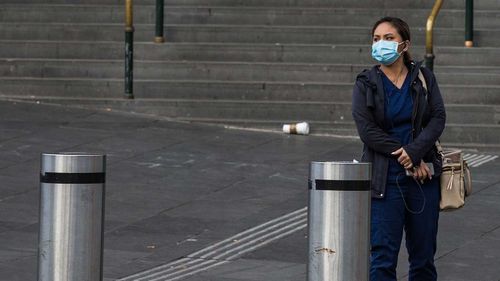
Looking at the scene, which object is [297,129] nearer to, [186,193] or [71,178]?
[186,193]

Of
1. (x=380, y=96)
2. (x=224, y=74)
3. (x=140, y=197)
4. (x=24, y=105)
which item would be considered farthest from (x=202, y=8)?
(x=380, y=96)

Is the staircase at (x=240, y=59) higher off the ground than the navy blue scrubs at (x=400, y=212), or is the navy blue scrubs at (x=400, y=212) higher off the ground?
the staircase at (x=240, y=59)

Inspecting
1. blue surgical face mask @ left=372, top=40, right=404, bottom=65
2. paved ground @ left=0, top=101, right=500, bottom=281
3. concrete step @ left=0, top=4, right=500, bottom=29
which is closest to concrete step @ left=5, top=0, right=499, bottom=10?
concrete step @ left=0, top=4, right=500, bottom=29

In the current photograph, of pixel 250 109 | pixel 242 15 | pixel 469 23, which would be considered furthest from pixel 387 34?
pixel 242 15

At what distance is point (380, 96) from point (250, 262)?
260 centimetres

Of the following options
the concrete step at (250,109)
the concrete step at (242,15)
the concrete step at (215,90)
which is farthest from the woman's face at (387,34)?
the concrete step at (242,15)

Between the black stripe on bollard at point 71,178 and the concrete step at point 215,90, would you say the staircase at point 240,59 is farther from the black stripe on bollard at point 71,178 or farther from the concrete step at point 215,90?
the black stripe on bollard at point 71,178

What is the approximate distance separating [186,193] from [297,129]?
10.4ft

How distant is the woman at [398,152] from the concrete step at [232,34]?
8.89 m

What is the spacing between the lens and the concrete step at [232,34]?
15656 mm

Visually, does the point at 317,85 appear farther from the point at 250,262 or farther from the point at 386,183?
the point at 386,183

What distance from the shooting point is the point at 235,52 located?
1566 cm

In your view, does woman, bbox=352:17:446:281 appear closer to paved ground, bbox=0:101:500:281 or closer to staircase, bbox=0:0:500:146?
paved ground, bbox=0:101:500:281

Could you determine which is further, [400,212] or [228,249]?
[228,249]
